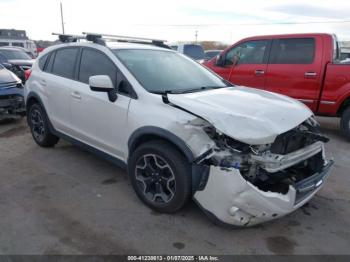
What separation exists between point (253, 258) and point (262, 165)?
80 cm

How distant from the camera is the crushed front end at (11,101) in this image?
713 centimetres

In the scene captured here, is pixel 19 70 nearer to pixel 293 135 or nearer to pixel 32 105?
pixel 32 105

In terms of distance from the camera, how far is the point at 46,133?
213 inches

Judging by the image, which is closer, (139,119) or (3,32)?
(139,119)

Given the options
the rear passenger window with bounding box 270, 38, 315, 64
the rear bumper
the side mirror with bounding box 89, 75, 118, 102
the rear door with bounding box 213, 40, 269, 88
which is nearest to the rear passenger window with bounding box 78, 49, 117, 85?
the side mirror with bounding box 89, 75, 118, 102

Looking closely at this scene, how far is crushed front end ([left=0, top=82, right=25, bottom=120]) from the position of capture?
7134 mm

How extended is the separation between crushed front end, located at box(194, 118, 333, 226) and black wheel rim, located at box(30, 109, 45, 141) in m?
3.42

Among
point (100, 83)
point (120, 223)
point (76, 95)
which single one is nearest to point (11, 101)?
point (76, 95)

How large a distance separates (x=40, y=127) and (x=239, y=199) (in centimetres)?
Answer: 394

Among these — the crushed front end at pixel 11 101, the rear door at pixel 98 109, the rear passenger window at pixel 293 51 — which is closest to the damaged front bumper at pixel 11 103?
the crushed front end at pixel 11 101

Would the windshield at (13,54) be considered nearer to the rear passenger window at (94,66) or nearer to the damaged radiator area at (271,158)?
the rear passenger window at (94,66)

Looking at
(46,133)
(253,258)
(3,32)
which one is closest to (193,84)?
(253,258)

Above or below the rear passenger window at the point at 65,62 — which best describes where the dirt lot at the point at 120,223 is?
below

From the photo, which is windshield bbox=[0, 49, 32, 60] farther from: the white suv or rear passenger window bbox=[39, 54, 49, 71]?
the white suv
